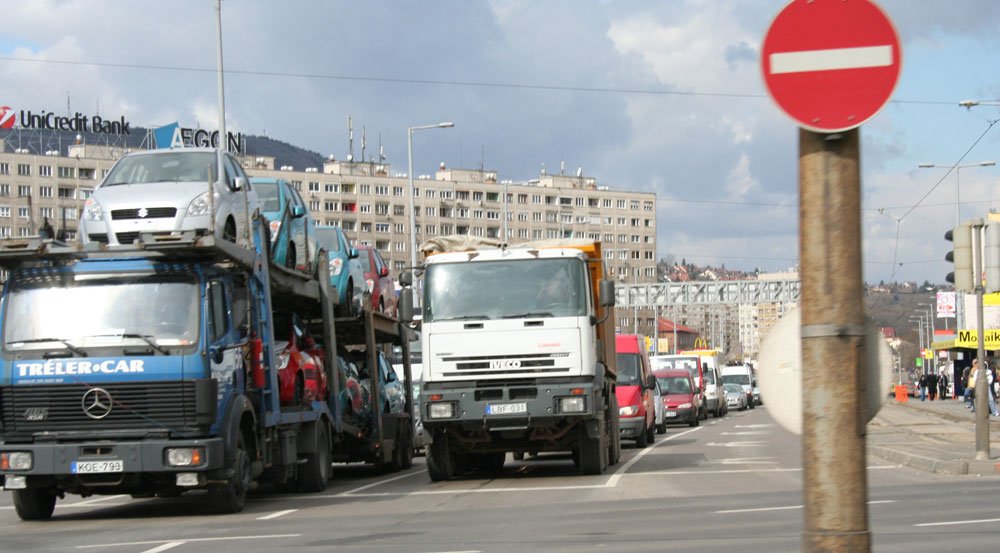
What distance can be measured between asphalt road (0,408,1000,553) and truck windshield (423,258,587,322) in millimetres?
2382

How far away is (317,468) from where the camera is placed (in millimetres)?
18672

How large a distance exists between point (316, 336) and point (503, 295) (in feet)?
9.36

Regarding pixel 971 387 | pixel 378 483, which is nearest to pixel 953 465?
pixel 378 483

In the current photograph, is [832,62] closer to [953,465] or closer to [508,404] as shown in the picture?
[508,404]

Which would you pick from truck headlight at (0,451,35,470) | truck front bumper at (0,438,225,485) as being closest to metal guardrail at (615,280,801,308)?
truck front bumper at (0,438,225,485)

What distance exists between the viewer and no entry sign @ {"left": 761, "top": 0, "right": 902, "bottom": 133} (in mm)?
4332

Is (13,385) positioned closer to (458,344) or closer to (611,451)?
(458,344)

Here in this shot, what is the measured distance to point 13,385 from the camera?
48.5 ft

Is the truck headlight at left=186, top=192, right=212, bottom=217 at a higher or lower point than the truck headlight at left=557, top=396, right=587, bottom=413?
higher

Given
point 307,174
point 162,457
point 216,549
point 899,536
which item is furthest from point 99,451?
point 307,174

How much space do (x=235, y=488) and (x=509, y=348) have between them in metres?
4.65

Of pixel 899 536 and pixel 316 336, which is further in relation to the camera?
pixel 316 336

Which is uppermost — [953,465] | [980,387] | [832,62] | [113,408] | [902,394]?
[832,62]

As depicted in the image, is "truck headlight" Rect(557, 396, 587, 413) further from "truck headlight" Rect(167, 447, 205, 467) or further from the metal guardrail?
the metal guardrail
